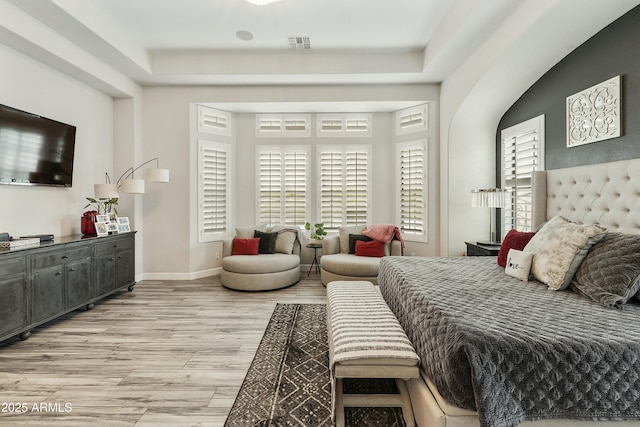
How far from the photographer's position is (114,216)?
4.22 meters

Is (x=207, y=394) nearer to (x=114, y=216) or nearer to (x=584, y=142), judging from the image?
(x=114, y=216)

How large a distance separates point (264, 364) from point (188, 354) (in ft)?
2.27

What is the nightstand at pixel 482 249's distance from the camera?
12.0 ft

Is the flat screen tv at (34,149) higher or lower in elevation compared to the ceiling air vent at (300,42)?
lower

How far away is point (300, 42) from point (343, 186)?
7.76ft

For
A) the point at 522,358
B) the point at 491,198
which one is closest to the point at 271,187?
the point at 491,198

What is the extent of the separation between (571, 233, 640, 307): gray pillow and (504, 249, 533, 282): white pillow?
0.31m

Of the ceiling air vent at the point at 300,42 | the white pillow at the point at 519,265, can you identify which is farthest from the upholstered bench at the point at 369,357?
the ceiling air vent at the point at 300,42

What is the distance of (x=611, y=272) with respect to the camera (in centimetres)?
188

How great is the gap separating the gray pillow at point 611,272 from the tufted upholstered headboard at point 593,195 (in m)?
0.44

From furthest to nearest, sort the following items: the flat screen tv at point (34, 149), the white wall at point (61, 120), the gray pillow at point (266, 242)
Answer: the gray pillow at point (266, 242), the white wall at point (61, 120), the flat screen tv at point (34, 149)

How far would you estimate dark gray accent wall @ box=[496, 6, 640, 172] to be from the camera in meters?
2.46

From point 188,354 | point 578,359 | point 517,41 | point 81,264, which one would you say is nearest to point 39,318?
point 81,264

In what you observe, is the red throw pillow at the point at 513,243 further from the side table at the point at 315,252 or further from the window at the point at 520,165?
the side table at the point at 315,252
